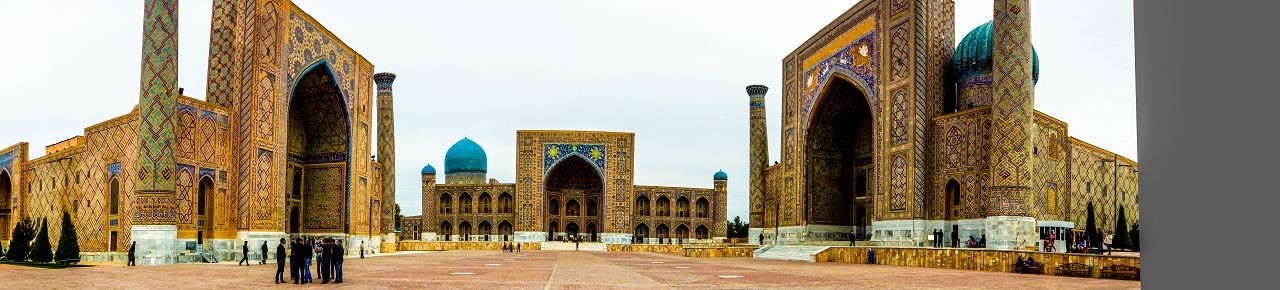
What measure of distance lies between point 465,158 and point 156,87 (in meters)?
40.3

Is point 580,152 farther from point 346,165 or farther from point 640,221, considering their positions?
point 346,165

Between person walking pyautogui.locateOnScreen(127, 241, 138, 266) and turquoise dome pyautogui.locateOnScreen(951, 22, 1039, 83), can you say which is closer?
person walking pyautogui.locateOnScreen(127, 241, 138, 266)

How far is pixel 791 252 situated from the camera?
96.4 ft

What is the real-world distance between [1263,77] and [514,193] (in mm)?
53218

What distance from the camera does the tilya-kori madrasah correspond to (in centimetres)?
2128

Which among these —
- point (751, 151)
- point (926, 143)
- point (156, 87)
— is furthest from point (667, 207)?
point (156, 87)

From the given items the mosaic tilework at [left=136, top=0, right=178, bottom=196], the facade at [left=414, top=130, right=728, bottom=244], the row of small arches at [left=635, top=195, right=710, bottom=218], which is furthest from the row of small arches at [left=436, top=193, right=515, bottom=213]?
the mosaic tilework at [left=136, top=0, right=178, bottom=196]

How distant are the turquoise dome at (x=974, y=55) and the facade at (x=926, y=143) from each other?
0.04 metres

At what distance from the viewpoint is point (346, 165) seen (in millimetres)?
31328

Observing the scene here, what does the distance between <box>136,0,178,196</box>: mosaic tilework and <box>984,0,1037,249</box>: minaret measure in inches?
703

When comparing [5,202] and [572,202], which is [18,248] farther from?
[572,202]

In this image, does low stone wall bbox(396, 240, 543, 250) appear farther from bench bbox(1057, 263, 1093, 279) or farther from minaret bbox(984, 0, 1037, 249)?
bench bbox(1057, 263, 1093, 279)

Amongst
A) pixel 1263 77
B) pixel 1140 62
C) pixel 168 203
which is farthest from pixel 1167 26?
pixel 168 203

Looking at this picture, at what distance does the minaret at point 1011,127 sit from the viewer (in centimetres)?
2114
